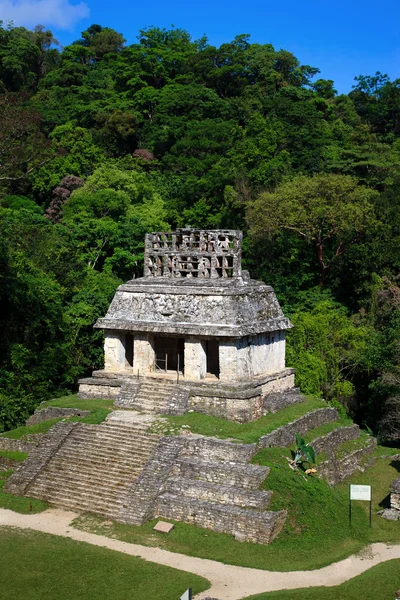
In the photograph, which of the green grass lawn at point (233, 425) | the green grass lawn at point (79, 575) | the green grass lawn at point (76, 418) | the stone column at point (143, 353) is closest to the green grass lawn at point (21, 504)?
the green grass lawn at point (79, 575)

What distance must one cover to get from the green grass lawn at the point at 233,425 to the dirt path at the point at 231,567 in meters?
3.62

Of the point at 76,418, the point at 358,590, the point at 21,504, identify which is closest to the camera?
the point at 358,590

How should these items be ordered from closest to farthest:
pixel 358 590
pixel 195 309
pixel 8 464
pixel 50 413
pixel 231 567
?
pixel 358 590, pixel 231 567, pixel 8 464, pixel 50 413, pixel 195 309

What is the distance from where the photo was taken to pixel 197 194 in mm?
41156

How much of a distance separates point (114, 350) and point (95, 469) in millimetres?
4862

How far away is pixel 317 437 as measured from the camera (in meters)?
19.6

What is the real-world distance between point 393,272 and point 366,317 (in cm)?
259

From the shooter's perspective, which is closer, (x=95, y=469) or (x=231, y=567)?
(x=231, y=567)

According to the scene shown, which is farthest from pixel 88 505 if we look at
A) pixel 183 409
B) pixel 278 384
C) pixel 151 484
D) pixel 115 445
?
pixel 278 384

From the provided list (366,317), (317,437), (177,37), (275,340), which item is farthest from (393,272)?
(177,37)

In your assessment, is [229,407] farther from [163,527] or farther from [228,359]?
[163,527]

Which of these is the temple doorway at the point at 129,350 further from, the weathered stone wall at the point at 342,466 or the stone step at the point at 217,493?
the weathered stone wall at the point at 342,466

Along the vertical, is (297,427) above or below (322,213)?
below

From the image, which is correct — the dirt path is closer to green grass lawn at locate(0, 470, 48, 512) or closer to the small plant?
green grass lawn at locate(0, 470, 48, 512)
